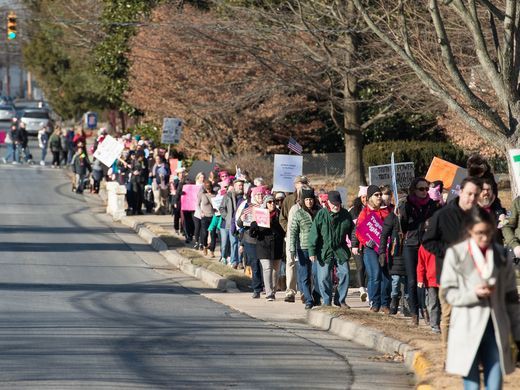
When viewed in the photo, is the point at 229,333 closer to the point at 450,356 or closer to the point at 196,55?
the point at 450,356

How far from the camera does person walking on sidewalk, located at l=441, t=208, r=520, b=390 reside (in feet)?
26.7

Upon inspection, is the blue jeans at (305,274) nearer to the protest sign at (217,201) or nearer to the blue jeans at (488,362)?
the protest sign at (217,201)

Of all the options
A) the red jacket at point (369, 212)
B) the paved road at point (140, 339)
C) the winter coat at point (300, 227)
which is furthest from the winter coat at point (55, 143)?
the red jacket at point (369, 212)

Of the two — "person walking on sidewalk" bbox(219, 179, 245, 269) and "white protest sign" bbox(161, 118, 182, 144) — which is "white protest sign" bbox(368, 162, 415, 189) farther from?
"white protest sign" bbox(161, 118, 182, 144)

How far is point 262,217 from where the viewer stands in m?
19.0

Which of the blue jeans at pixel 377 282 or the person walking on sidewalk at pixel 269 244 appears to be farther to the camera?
the person walking on sidewalk at pixel 269 244

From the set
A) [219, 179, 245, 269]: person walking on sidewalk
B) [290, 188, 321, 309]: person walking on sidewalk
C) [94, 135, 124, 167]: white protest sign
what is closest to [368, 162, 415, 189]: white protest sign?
[290, 188, 321, 309]: person walking on sidewalk

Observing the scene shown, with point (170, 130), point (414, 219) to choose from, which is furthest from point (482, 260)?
point (170, 130)

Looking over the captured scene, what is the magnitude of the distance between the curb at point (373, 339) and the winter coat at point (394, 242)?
1.00 m

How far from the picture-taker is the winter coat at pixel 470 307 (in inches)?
321

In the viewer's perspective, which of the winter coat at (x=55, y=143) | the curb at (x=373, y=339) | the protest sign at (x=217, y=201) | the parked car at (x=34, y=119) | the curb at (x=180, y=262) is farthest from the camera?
the parked car at (x=34, y=119)

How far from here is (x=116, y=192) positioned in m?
33.2

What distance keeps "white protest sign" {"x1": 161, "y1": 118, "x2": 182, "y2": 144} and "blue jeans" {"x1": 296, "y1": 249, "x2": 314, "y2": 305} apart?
52.7 ft

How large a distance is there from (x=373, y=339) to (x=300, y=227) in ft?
12.8
